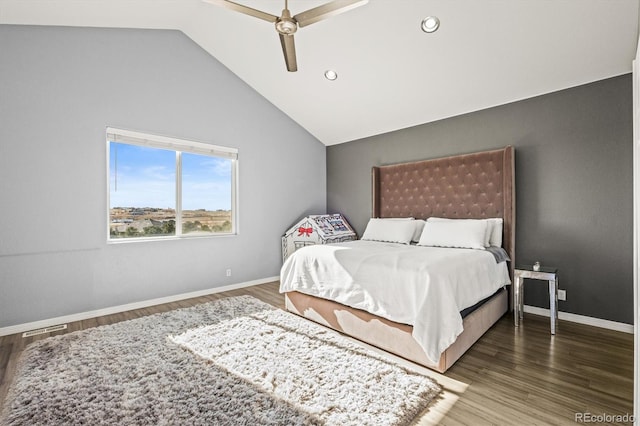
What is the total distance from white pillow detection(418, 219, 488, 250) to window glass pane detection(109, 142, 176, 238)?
3.16 metres

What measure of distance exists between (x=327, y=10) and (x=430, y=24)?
44.2 inches

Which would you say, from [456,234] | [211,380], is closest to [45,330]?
[211,380]

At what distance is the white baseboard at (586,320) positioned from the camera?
2.72 meters

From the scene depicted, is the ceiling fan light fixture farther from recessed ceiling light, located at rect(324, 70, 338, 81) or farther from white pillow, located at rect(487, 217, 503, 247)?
white pillow, located at rect(487, 217, 503, 247)

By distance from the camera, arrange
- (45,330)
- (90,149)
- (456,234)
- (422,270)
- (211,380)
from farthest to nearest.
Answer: (456,234), (90,149), (45,330), (422,270), (211,380)

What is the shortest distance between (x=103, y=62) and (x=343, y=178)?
11.6ft

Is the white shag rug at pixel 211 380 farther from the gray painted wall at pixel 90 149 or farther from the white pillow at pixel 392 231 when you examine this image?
the white pillow at pixel 392 231

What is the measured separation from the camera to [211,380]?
1935mm

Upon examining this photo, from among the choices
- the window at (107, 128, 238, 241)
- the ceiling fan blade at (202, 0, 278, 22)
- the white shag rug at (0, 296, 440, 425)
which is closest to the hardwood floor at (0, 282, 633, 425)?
the white shag rug at (0, 296, 440, 425)

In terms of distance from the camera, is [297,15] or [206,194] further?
[206,194]

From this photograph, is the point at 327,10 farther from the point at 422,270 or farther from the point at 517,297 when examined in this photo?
the point at 517,297

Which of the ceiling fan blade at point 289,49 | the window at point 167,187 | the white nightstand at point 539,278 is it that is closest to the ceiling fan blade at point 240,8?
the ceiling fan blade at point 289,49

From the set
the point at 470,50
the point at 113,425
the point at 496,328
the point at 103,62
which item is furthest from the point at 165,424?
the point at 470,50

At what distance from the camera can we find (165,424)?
1537 mm
